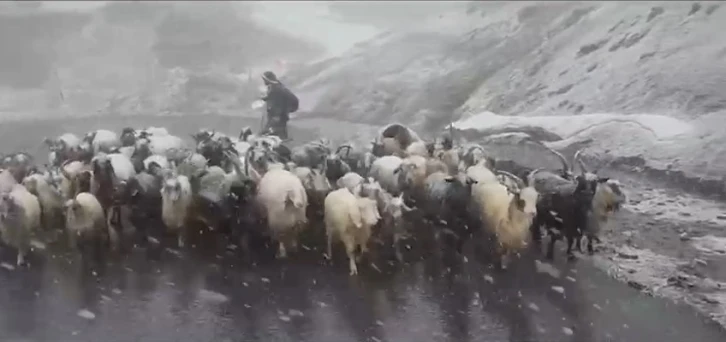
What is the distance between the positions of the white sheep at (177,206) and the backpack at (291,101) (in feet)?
2.64

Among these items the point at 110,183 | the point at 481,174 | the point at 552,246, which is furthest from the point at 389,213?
the point at 110,183

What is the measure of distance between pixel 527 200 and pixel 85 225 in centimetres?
245

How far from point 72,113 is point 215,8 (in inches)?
44.6

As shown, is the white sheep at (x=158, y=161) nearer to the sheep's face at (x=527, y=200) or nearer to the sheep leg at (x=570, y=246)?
the sheep's face at (x=527, y=200)

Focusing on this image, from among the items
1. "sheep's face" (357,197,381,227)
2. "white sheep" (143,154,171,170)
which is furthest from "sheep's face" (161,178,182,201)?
"sheep's face" (357,197,381,227)

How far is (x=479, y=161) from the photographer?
15.8 ft

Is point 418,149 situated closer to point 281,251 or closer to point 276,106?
point 276,106

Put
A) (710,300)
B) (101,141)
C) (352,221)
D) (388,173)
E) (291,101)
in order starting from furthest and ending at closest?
(291,101) → (388,173) → (101,141) → (352,221) → (710,300)

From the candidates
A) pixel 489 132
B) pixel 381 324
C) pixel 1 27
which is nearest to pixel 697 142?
pixel 489 132

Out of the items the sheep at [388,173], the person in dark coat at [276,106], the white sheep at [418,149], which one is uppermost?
the person in dark coat at [276,106]

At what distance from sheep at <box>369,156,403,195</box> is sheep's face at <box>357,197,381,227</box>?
0.79ft

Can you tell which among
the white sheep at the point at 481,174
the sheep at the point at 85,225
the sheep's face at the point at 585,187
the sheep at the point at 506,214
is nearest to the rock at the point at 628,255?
the sheep's face at the point at 585,187

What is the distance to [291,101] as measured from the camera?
5102 mm

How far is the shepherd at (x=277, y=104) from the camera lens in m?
4.99
